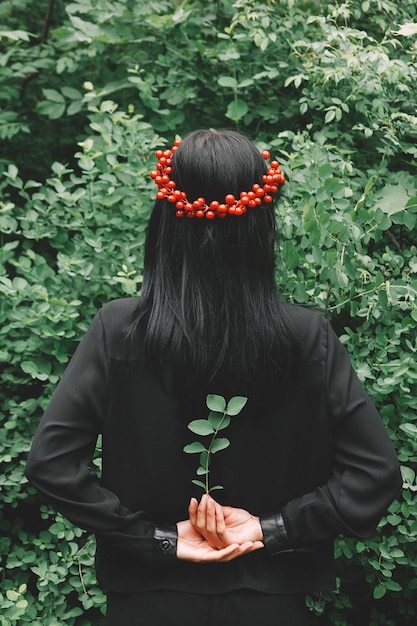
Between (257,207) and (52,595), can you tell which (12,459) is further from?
(257,207)

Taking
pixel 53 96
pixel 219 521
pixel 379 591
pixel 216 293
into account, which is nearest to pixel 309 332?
pixel 216 293

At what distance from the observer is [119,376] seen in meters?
1.67

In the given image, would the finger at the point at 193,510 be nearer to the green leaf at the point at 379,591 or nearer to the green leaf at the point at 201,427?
the green leaf at the point at 201,427

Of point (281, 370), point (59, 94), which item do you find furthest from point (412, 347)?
point (59, 94)

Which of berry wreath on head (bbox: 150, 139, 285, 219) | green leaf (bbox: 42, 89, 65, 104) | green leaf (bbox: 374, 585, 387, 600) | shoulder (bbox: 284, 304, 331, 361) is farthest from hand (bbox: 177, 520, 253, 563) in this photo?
green leaf (bbox: 42, 89, 65, 104)

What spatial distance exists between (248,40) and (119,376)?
1.97 metres

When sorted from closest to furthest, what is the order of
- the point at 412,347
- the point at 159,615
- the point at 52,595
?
the point at 159,615 < the point at 412,347 < the point at 52,595

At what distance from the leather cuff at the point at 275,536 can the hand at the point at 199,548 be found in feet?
0.15

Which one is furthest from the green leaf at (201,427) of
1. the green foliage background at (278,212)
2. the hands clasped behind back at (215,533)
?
the green foliage background at (278,212)

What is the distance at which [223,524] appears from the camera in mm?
1638

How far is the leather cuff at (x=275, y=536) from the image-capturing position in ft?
5.57

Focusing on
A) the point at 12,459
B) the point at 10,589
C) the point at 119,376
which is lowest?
the point at 10,589

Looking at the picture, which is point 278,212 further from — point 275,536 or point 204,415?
point 275,536

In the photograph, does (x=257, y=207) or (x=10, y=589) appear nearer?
(x=257, y=207)
